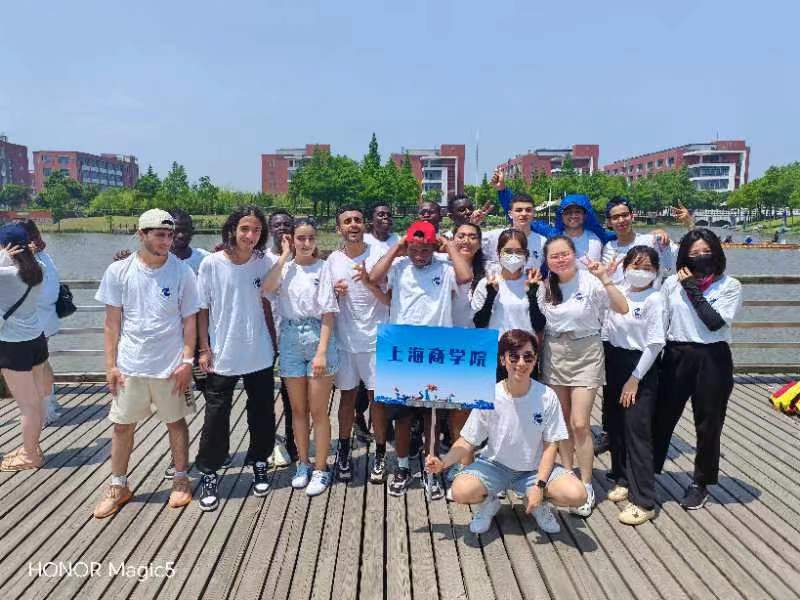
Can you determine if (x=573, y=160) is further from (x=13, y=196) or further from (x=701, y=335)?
(x=701, y=335)

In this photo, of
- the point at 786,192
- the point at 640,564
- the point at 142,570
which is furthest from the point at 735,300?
the point at 786,192

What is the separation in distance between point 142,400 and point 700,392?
394 centimetres

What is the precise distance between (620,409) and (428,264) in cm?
185

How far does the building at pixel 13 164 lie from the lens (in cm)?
11731

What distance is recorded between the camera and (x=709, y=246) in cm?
375

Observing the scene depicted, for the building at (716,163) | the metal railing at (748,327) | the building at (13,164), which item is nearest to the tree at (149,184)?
the building at (13,164)

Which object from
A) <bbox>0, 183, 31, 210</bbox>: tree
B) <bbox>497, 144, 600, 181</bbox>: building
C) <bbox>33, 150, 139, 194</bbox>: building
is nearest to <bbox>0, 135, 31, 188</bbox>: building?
<bbox>33, 150, 139, 194</bbox>: building

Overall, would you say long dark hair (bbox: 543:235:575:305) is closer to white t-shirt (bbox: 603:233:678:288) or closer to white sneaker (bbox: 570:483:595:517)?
white t-shirt (bbox: 603:233:678:288)

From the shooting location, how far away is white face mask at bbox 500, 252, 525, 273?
385 cm

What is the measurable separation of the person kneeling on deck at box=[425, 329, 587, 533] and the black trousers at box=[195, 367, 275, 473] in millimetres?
1399

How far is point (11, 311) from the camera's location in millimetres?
4562

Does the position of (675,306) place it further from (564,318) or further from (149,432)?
(149,432)

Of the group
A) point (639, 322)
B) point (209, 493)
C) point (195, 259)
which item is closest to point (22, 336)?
point (195, 259)

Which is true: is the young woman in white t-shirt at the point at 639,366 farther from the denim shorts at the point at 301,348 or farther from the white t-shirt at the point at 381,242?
the denim shorts at the point at 301,348
